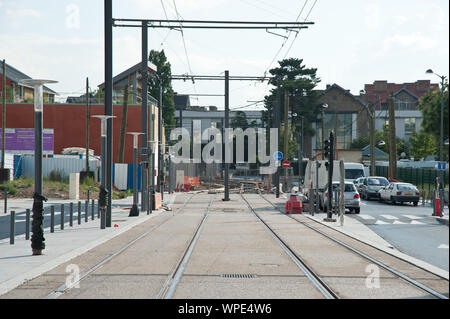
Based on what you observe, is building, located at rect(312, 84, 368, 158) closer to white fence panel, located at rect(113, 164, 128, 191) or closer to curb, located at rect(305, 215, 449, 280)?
white fence panel, located at rect(113, 164, 128, 191)

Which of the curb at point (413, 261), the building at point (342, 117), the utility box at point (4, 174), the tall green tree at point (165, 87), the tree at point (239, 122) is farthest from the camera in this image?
the tree at point (239, 122)

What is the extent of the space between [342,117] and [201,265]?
8690 cm

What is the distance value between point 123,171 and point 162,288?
42.5 meters

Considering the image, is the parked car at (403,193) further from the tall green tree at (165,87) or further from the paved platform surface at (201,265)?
the tall green tree at (165,87)

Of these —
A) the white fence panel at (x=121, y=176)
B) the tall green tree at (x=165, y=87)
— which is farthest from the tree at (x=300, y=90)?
the white fence panel at (x=121, y=176)

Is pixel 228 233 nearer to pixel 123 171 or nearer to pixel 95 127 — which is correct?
pixel 123 171

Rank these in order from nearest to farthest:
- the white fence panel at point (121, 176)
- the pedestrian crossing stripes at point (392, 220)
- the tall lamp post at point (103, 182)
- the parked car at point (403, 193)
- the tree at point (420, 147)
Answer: the tall lamp post at point (103, 182), the pedestrian crossing stripes at point (392, 220), the parked car at point (403, 193), the white fence panel at point (121, 176), the tree at point (420, 147)

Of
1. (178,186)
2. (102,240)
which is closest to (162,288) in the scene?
(102,240)

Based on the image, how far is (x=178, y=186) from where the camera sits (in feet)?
187

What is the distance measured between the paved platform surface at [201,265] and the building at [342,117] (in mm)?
75810

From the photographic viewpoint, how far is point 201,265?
12016 millimetres

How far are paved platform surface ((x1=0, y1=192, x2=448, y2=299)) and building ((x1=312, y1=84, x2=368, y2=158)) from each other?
75.8m

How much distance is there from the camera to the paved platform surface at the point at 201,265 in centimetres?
918
